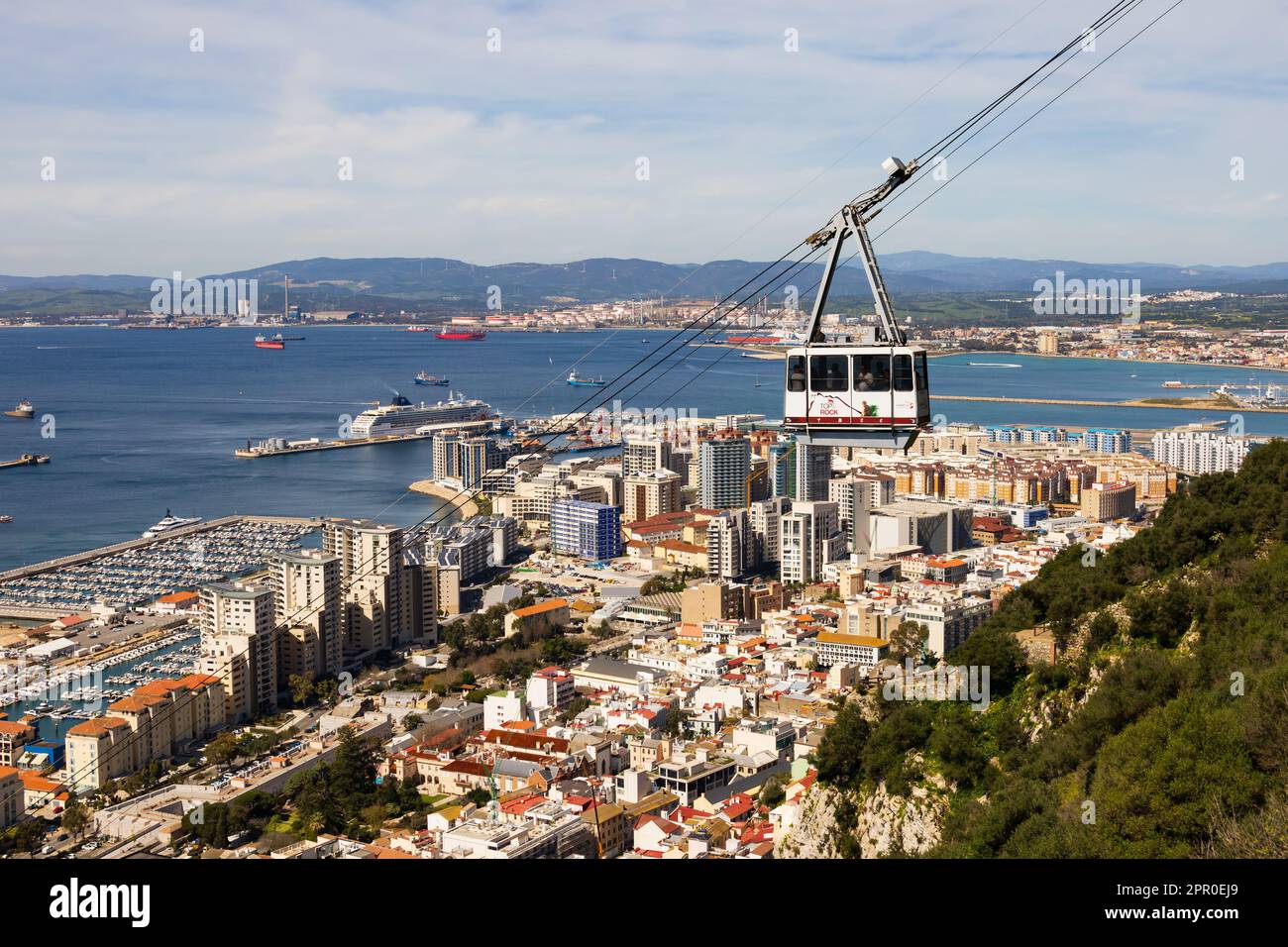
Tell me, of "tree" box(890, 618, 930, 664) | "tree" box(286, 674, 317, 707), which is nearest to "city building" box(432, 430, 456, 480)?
"tree" box(286, 674, 317, 707)

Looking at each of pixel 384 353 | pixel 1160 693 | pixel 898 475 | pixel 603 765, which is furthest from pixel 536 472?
pixel 384 353

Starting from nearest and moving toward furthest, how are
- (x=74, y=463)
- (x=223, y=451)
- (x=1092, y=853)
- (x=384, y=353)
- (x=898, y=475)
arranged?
(x=1092, y=853), (x=898, y=475), (x=74, y=463), (x=223, y=451), (x=384, y=353)

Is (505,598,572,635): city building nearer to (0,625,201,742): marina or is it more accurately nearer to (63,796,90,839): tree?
(0,625,201,742): marina

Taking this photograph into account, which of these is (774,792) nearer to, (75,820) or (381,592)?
(75,820)

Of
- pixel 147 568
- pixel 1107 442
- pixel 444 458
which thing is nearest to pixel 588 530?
pixel 147 568
